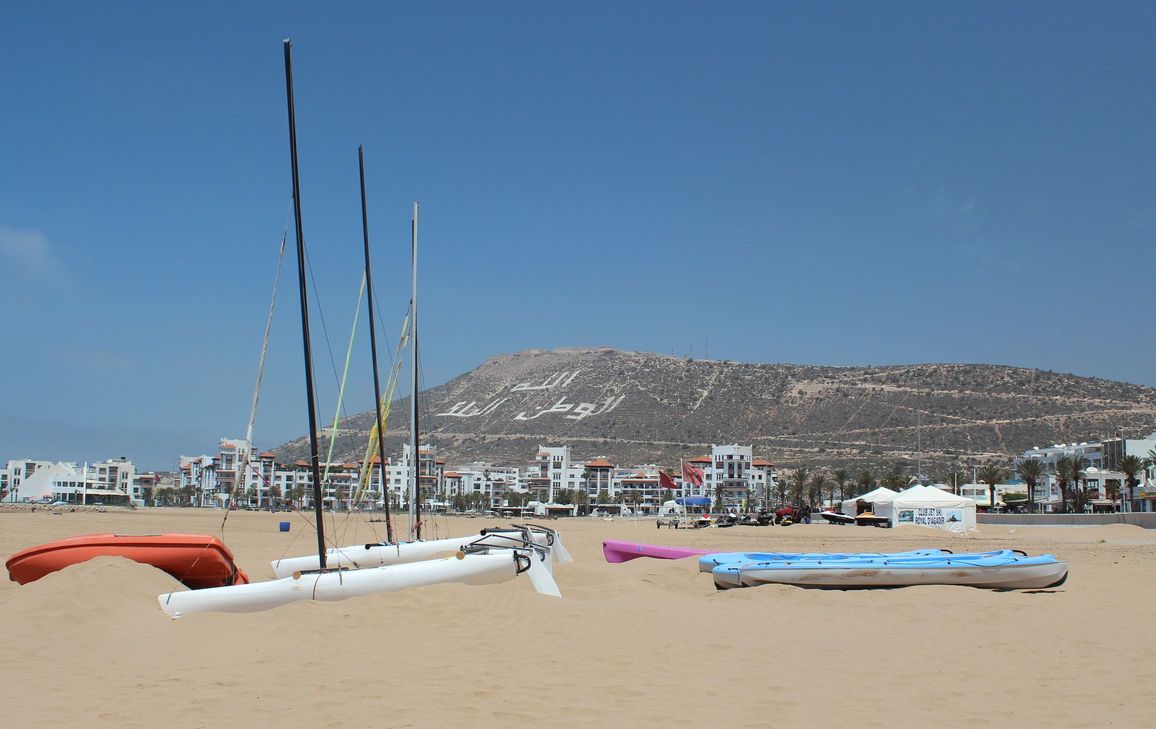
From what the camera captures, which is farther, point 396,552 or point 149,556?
point 396,552

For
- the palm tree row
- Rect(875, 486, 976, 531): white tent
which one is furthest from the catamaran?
the palm tree row

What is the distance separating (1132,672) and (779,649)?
10.2 feet

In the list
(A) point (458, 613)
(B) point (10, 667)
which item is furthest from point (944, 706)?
(B) point (10, 667)

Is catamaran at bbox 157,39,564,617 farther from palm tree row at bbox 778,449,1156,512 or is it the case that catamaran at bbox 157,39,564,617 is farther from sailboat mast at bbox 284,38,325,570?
palm tree row at bbox 778,449,1156,512

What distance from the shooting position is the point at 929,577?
1493 centimetres

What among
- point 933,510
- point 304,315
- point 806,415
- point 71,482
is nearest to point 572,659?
point 304,315

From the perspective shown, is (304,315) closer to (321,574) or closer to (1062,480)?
(321,574)

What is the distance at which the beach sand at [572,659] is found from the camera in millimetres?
6617

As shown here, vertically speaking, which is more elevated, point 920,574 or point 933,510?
point 920,574

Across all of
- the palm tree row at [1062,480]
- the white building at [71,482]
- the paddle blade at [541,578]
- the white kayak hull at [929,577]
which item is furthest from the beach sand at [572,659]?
the white building at [71,482]

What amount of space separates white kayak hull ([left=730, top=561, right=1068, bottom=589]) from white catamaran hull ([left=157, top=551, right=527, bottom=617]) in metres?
4.53

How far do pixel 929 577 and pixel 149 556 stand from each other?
38.8ft

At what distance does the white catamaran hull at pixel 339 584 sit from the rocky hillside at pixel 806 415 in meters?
86.4

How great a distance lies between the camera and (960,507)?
4206 cm
